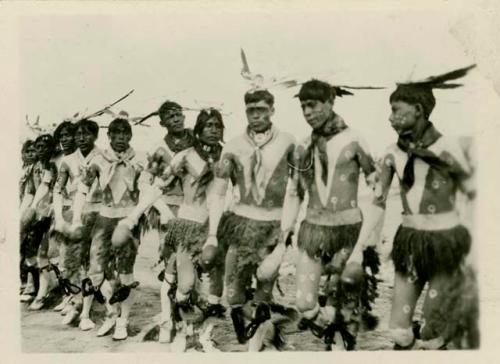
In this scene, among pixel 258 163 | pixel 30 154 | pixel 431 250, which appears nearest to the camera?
pixel 431 250

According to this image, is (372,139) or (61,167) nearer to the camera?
(372,139)

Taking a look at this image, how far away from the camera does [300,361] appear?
2539 millimetres

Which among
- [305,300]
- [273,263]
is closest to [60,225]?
[273,263]

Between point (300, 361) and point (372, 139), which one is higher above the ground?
point (372, 139)

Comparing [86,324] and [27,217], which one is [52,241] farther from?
[86,324]

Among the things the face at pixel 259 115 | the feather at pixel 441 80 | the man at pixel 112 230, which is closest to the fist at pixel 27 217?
the man at pixel 112 230

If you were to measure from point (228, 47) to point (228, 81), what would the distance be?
115 millimetres

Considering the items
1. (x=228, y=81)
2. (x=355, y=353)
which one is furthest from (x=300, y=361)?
(x=228, y=81)

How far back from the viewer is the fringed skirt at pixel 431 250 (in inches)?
97.3

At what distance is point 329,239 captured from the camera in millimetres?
2518

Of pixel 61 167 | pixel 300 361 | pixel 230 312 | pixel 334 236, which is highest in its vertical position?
pixel 61 167

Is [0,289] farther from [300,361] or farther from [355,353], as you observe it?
[355,353]

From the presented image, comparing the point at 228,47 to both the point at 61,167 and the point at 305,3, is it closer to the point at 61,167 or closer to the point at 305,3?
the point at 305,3

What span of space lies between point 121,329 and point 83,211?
437 mm
